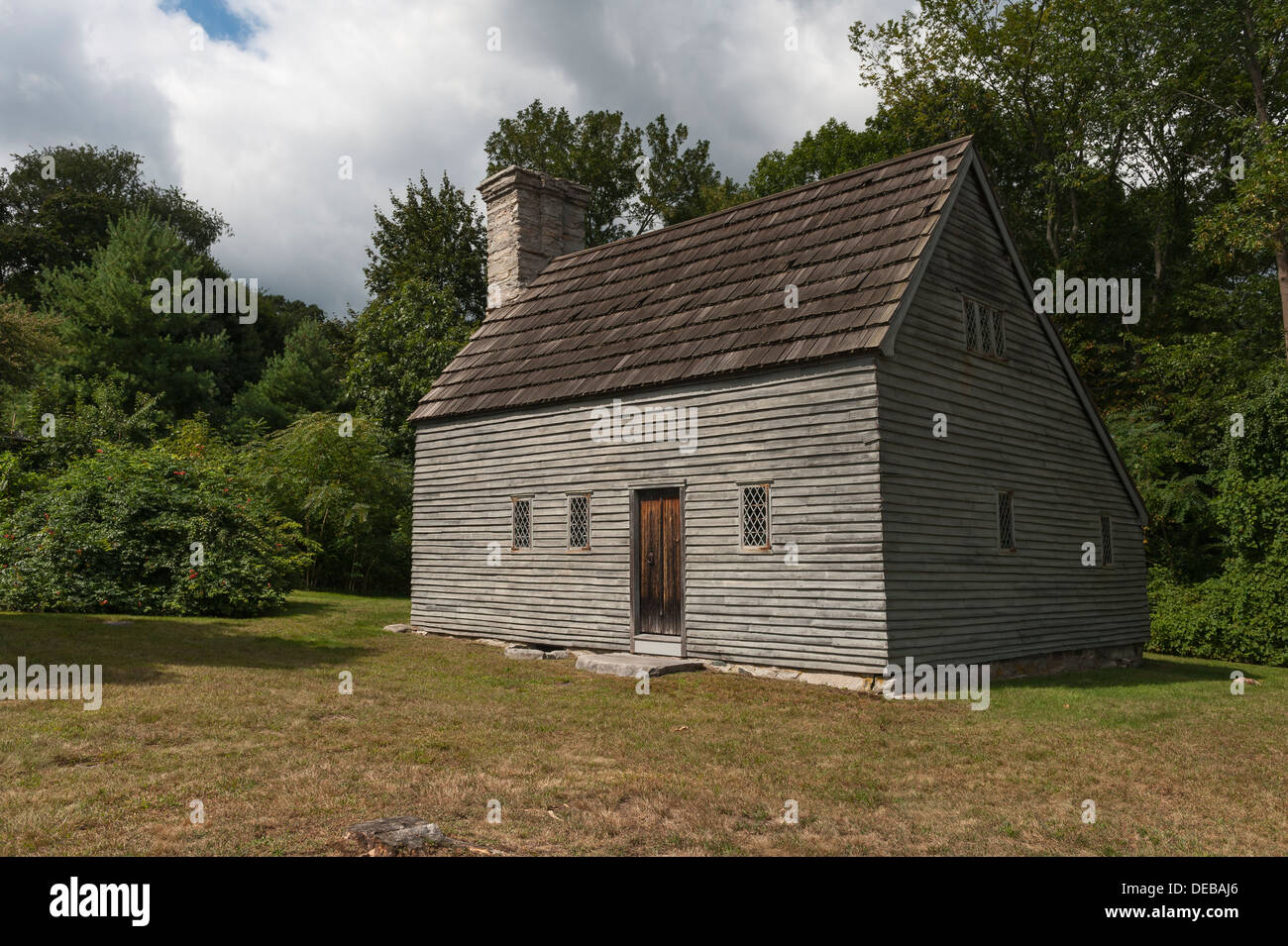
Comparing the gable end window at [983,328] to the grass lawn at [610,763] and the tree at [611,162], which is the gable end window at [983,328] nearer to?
the grass lawn at [610,763]

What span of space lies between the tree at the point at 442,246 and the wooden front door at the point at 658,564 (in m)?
27.3

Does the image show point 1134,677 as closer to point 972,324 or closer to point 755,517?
point 972,324

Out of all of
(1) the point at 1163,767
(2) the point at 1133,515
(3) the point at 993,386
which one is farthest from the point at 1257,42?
(1) the point at 1163,767

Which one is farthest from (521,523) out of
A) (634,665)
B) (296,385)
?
(296,385)

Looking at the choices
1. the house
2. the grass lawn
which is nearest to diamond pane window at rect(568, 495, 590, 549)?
the house

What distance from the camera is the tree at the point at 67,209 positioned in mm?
43781

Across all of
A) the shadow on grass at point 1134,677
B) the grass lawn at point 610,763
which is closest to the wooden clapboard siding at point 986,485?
the shadow on grass at point 1134,677

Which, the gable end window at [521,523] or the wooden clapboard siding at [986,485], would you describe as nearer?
the wooden clapboard siding at [986,485]

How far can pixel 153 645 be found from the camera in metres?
13.3

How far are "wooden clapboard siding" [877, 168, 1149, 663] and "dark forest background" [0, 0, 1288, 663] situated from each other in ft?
20.3

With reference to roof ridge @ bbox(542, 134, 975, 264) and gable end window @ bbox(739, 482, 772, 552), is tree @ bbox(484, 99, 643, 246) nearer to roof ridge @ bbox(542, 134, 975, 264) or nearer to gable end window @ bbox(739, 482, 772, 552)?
roof ridge @ bbox(542, 134, 975, 264)

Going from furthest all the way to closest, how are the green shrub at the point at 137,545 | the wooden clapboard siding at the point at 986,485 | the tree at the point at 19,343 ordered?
the tree at the point at 19,343, the green shrub at the point at 137,545, the wooden clapboard siding at the point at 986,485
